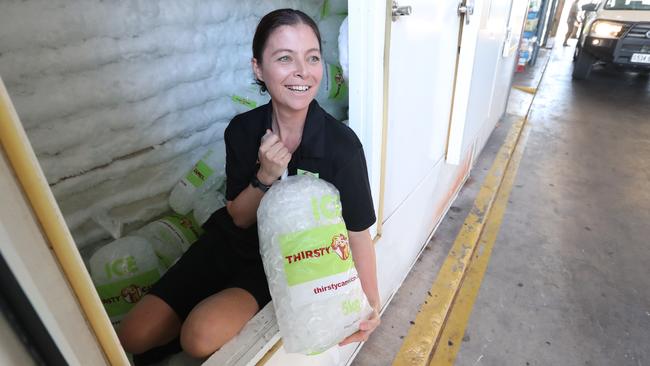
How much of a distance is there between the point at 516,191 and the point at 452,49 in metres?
1.64

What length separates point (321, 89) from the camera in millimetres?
1858

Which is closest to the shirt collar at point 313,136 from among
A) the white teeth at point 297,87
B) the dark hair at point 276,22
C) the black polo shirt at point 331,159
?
the black polo shirt at point 331,159

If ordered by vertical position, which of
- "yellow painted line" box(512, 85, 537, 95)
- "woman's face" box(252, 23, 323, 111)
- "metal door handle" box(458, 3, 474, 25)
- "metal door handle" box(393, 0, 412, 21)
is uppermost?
"metal door handle" box(393, 0, 412, 21)

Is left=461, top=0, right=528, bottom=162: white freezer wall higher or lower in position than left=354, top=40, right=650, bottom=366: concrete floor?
higher

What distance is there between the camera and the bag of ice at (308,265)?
804mm

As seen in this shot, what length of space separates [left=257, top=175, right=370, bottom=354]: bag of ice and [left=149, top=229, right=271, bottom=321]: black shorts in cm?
26

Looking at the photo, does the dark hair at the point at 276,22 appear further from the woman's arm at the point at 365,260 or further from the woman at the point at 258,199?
the woman's arm at the point at 365,260

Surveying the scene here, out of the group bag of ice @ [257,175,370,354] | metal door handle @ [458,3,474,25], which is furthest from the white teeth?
metal door handle @ [458,3,474,25]

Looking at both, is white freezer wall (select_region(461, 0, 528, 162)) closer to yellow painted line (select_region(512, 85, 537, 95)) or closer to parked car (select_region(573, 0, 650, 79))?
yellow painted line (select_region(512, 85, 537, 95))

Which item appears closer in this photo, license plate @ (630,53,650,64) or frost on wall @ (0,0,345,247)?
frost on wall @ (0,0,345,247)

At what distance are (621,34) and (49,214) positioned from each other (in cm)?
673

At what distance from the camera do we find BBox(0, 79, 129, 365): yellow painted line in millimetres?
357

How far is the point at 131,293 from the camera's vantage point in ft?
4.32

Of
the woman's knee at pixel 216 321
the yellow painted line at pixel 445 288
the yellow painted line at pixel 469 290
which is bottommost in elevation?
the yellow painted line at pixel 469 290
